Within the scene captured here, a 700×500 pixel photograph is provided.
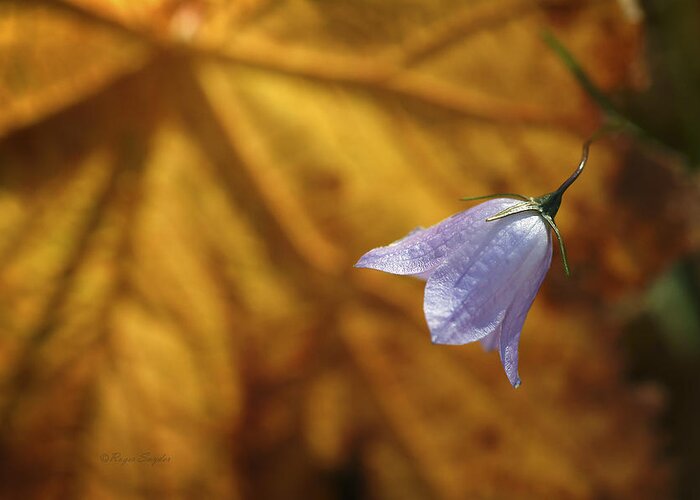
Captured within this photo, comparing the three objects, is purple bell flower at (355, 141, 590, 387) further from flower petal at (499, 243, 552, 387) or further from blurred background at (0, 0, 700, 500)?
blurred background at (0, 0, 700, 500)

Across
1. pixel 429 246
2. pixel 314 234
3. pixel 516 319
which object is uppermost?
pixel 314 234

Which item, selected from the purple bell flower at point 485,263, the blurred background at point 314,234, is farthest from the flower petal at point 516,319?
the blurred background at point 314,234

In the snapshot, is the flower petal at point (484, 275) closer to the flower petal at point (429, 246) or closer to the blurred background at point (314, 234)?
the flower petal at point (429, 246)

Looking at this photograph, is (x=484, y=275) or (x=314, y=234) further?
(x=314, y=234)

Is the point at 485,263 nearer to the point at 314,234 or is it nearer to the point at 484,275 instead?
the point at 484,275

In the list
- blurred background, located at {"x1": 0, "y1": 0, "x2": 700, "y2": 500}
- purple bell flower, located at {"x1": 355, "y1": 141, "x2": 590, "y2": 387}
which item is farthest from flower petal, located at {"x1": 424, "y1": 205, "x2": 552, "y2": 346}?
blurred background, located at {"x1": 0, "y1": 0, "x2": 700, "y2": 500}

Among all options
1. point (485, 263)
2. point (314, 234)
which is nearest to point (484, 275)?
point (485, 263)

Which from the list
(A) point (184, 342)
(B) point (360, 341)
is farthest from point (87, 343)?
(B) point (360, 341)
